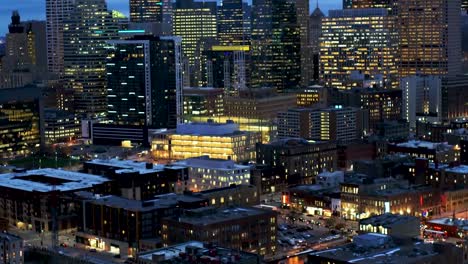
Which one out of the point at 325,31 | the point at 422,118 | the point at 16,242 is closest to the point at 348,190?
the point at 16,242

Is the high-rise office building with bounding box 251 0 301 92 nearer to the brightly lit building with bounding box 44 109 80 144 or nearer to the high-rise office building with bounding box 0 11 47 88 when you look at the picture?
the high-rise office building with bounding box 0 11 47 88

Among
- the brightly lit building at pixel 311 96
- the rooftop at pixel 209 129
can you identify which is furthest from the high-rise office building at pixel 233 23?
the rooftop at pixel 209 129

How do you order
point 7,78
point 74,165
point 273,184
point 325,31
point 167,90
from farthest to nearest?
point 7,78
point 325,31
point 167,90
point 74,165
point 273,184

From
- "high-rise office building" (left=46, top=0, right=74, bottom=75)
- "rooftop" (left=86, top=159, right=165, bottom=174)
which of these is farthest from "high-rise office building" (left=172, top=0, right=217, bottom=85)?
"rooftop" (left=86, top=159, right=165, bottom=174)

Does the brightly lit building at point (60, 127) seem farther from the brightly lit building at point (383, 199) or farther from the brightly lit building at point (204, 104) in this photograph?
the brightly lit building at point (383, 199)

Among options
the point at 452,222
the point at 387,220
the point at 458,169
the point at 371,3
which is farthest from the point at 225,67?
the point at 387,220

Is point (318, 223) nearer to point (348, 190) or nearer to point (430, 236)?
point (348, 190)
